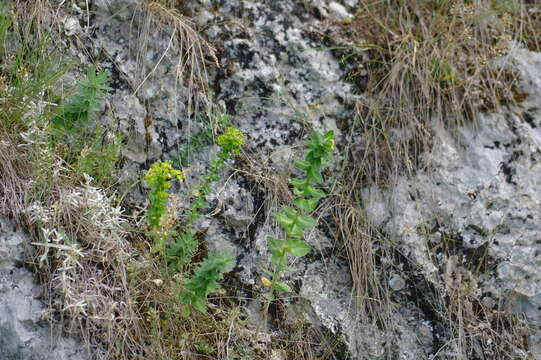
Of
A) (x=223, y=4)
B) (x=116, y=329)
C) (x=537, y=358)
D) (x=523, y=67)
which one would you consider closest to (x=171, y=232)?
(x=116, y=329)

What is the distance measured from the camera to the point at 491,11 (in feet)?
10.6

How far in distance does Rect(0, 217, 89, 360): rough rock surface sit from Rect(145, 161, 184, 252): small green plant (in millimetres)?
479

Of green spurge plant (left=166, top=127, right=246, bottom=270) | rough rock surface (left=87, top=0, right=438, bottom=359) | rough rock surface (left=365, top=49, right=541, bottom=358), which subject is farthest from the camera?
rough rock surface (left=365, top=49, right=541, bottom=358)

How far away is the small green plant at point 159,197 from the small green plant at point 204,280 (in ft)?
0.66

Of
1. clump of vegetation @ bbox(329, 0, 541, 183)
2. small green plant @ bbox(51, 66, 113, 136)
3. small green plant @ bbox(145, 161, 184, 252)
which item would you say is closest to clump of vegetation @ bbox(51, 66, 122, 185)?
small green plant @ bbox(51, 66, 113, 136)

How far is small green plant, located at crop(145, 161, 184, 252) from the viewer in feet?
7.06

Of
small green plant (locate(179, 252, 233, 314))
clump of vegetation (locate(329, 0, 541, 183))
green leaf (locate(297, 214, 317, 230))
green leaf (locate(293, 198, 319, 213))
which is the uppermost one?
clump of vegetation (locate(329, 0, 541, 183))

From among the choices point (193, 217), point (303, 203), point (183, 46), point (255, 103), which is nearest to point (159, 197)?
point (193, 217)

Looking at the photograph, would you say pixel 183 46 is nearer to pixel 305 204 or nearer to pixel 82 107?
pixel 82 107

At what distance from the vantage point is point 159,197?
7.18ft

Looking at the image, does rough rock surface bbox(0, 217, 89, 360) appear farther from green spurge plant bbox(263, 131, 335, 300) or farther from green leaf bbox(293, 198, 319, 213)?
green leaf bbox(293, 198, 319, 213)

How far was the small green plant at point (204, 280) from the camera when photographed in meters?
→ 2.12

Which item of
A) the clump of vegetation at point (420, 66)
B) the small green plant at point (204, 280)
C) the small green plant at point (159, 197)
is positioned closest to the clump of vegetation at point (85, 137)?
the small green plant at point (159, 197)

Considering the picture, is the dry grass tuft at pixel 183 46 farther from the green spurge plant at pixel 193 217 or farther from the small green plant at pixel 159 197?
the small green plant at pixel 159 197
